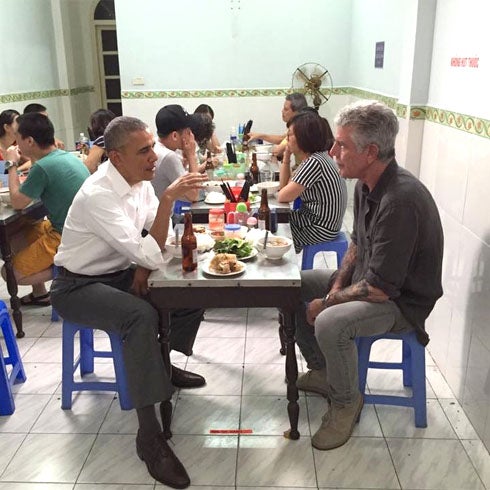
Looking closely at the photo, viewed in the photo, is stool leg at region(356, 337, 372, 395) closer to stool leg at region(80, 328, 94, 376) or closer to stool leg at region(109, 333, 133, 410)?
stool leg at region(109, 333, 133, 410)

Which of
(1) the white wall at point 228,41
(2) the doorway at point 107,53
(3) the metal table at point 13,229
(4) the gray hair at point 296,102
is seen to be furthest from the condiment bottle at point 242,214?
(2) the doorway at point 107,53

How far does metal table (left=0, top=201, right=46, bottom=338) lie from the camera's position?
9.08 feet

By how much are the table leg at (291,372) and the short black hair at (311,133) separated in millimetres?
1120

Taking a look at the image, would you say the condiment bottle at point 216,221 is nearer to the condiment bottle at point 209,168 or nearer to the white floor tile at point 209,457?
the white floor tile at point 209,457

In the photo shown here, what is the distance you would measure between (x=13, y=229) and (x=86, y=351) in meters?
0.95

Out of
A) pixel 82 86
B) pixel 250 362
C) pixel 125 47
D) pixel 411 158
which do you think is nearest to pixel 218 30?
pixel 125 47

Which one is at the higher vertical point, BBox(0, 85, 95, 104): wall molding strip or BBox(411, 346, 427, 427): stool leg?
BBox(0, 85, 95, 104): wall molding strip

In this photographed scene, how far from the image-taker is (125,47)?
5652mm

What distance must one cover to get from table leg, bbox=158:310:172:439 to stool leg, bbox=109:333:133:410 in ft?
0.70

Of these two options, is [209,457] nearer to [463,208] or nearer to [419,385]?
[419,385]

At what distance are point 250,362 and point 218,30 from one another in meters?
4.19

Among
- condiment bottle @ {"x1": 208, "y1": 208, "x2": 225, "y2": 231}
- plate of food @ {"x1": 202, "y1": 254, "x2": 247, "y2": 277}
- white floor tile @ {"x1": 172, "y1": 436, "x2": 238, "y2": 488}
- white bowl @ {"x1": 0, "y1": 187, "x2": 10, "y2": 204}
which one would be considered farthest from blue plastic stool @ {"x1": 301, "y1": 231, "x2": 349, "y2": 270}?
white bowl @ {"x1": 0, "y1": 187, "x2": 10, "y2": 204}

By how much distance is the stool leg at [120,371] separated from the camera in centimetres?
209

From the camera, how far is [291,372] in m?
2.00
